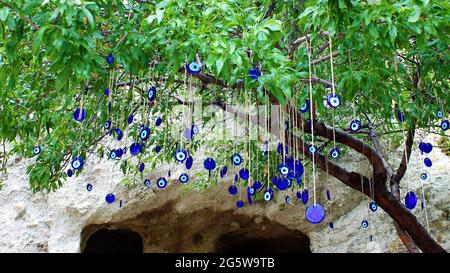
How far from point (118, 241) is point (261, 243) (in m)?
1.79

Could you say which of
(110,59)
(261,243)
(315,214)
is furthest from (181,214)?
(315,214)

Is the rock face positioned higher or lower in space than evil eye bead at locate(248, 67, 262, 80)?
lower

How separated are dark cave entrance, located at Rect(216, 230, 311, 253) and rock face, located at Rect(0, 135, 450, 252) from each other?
0.58 ft

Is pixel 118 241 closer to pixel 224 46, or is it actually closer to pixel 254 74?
pixel 254 74

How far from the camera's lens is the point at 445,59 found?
2.05 m

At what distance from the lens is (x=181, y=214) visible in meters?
4.99

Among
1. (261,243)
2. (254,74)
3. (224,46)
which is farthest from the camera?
(261,243)

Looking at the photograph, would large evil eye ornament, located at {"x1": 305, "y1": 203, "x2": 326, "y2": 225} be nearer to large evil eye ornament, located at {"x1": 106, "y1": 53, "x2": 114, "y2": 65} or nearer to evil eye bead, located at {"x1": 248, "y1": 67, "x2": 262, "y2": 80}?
evil eye bead, located at {"x1": 248, "y1": 67, "x2": 262, "y2": 80}

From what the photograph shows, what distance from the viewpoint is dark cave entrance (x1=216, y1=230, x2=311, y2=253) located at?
559 centimetres

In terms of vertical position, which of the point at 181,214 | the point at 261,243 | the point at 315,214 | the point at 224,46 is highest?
the point at 224,46

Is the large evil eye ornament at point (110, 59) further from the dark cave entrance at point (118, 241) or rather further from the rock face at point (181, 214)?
the dark cave entrance at point (118, 241)

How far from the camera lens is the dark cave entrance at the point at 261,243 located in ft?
18.3

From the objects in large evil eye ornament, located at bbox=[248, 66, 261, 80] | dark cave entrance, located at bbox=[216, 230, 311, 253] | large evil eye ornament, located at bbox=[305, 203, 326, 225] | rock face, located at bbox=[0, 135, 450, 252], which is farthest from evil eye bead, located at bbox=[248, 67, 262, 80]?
dark cave entrance, located at bbox=[216, 230, 311, 253]

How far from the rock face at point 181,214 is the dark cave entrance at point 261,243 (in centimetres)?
18
